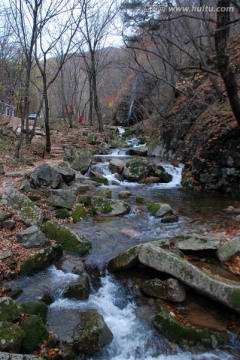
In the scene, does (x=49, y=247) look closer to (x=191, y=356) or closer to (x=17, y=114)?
(x=191, y=356)

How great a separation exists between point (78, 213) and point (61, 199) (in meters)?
0.83

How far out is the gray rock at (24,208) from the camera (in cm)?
680

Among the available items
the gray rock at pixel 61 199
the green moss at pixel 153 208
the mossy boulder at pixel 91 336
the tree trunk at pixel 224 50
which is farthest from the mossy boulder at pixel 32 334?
the tree trunk at pixel 224 50

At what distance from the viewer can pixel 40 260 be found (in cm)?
530

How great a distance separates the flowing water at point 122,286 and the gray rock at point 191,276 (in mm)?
601

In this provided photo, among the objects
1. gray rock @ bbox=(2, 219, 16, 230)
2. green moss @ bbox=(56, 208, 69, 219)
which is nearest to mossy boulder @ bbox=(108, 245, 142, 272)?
gray rock @ bbox=(2, 219, 16, 230)

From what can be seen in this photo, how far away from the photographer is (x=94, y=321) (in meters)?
3.94

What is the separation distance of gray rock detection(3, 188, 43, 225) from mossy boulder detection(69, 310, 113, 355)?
131 inches

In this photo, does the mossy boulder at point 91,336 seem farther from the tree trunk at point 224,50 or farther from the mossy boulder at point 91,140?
the mossy boulder at point 91,140

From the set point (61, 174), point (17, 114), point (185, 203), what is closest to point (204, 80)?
point (185, 203)

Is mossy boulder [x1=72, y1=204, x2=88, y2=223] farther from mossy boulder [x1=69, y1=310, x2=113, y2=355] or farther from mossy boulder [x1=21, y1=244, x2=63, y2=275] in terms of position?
mossy boulder [x1=69, y1=310, x2=113, y2=355]

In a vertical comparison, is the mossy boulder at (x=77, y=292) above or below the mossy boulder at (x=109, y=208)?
below

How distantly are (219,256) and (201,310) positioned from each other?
1.37 m

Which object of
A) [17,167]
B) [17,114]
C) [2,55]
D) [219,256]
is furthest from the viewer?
[17,114]
